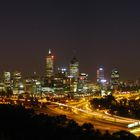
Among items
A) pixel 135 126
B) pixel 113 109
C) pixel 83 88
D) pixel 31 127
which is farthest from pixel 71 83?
pixel 31 127

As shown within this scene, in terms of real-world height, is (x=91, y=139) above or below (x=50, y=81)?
below

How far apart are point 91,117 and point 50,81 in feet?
378

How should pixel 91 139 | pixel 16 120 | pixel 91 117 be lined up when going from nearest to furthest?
pixel 91 139, pixel 16 120, pixel 91 117

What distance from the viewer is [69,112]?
281 feet

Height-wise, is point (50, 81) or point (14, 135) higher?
point (50, 81)

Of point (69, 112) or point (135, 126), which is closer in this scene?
point (135, 126)

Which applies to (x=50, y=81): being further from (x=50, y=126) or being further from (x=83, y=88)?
(x=50, y=126)

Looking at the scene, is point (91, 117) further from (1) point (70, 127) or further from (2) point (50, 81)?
(2) point (50, 81)

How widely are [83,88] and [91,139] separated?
15513cm

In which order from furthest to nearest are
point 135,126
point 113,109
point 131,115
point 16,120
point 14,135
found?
point 113,109
point 131,115
point 135,126
point 16,120
point 14,135

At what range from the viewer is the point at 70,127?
45125 mm

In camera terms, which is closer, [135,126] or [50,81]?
[135,126]

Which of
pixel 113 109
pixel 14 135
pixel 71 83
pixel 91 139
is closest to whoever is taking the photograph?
A: pixel 91 139

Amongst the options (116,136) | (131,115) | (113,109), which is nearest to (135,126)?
(116,136)
